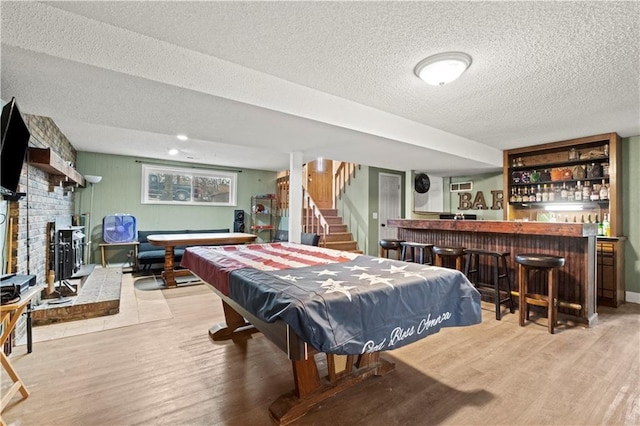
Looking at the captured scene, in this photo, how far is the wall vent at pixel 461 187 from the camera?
22.5ft

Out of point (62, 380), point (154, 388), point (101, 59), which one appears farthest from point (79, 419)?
point (101, 59)

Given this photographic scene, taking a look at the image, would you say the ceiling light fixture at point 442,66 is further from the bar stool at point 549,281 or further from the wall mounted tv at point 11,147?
the wall mounted tv at point 11,147

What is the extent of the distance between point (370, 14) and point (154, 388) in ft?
9.26

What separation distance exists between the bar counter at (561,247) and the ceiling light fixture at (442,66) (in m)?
1.96

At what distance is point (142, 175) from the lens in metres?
6.82

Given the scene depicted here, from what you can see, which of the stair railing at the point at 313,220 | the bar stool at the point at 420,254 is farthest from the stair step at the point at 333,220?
the bar stool at the point at 420,254

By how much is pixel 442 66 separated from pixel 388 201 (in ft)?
16.3

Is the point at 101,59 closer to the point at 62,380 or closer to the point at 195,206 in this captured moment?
the point at 62,380

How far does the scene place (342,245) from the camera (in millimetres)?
6652

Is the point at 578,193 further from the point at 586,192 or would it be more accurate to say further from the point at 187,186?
the point at 187,186

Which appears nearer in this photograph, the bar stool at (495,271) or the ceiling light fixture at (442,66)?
the ceiling light fixture at (442,66)

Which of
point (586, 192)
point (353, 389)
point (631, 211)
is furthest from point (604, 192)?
point (353, 389)

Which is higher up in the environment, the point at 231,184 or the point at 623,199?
the point at 231,184

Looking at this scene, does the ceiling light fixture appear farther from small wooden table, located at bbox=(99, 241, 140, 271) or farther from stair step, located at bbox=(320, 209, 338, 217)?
small wooden table, located at bbox=(99, 241, 140, 271)
